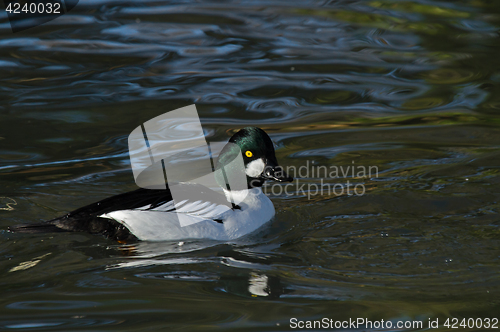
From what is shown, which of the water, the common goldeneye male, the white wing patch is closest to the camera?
the water

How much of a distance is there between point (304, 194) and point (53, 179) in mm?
2852

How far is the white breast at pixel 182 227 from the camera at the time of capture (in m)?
5.54

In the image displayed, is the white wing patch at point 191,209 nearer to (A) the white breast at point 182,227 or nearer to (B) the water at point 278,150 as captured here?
(A) the white breast at point 182,227

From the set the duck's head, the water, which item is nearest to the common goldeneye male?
the duck's head

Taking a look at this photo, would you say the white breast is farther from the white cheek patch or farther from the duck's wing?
the white cheek patch

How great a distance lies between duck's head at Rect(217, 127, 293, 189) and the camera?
19.6ft

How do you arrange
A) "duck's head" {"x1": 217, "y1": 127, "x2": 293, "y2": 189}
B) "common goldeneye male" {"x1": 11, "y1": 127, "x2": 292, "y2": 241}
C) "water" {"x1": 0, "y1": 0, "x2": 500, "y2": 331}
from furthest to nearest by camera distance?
"duck's head" {"x1": 217, "y1": 127, "x2": 293, "y2": 189} < "common goldeneye male" {"x1": 11, "y1": 127, "x2": 292, "y2": 241} < "water" {"x1": 0, "y1": 0, "x2": 500, "y2": 331}

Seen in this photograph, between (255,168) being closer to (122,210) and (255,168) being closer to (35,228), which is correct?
(122,210)

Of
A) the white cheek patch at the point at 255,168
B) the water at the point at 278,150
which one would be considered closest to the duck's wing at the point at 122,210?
the water at the point at 278,150

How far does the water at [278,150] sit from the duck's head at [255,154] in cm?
51

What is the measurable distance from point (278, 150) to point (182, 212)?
252 cm

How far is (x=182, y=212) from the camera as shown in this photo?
18.6 feet

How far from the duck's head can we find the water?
515 mm

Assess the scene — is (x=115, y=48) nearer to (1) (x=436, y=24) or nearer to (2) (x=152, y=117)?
(2) (x=152, y=117)
